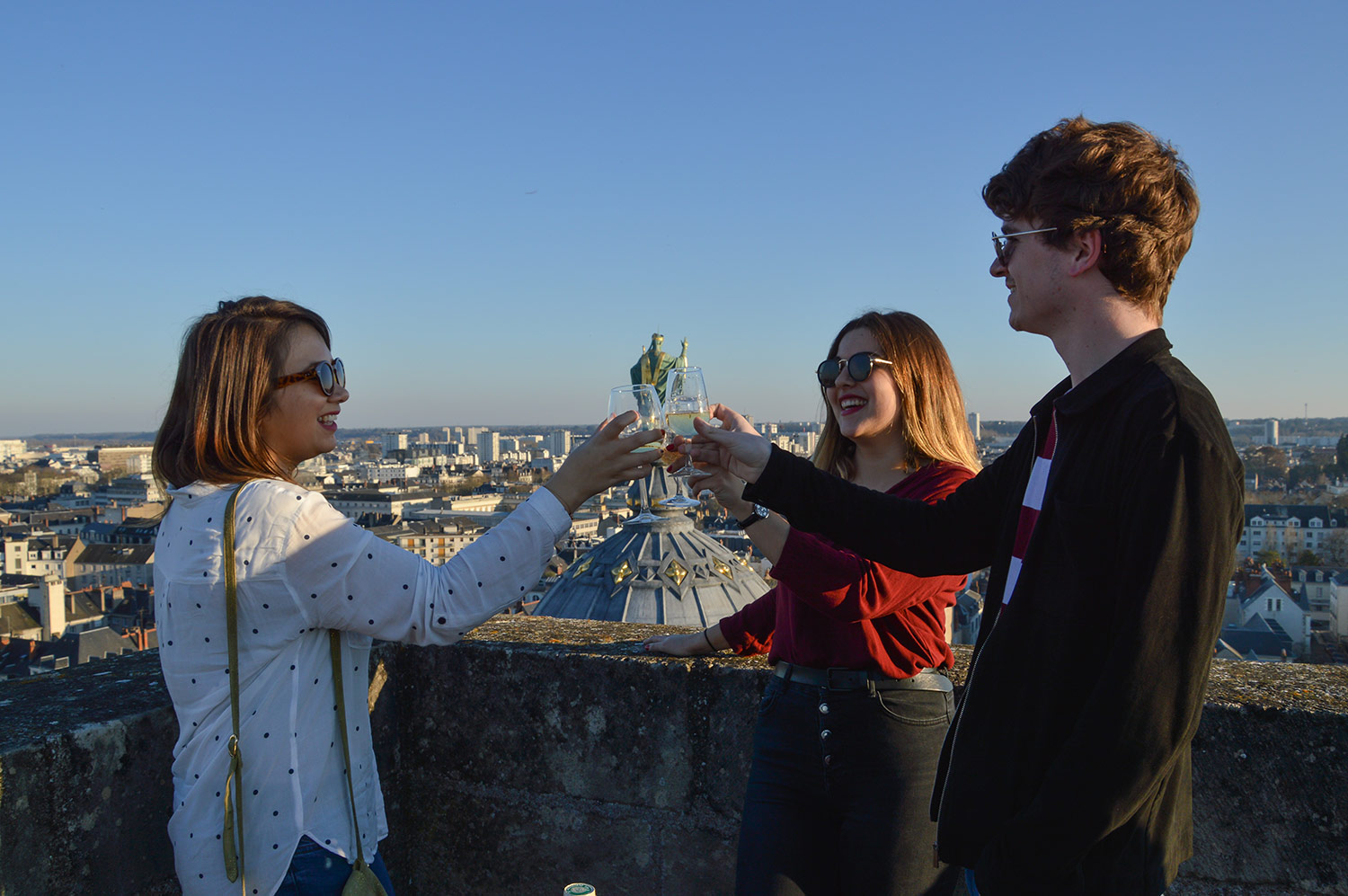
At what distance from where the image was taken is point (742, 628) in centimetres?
264

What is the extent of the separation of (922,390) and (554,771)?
4.72 ft

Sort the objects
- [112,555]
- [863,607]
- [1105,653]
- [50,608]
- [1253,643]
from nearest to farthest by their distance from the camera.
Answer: [1105,653], [863,607], [1253,643], [50,608], [112,555]

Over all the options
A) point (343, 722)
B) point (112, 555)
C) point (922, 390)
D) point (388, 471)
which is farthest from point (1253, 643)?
point (388, 471)

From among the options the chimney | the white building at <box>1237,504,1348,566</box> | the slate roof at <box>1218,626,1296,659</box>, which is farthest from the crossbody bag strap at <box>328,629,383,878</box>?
the white building at <box>1237,504,1348,566</box>

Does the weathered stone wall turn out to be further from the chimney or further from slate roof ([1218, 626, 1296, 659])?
the chimney

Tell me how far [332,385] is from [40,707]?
107 centimetres

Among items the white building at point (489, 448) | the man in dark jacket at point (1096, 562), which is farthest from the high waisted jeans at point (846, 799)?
the white building at point (489, 448)

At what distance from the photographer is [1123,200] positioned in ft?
5.07

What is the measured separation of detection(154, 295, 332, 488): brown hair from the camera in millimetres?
1814

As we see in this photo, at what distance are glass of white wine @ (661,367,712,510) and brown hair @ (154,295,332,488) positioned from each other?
0.82m

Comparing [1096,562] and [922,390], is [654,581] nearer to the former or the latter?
[922,390]

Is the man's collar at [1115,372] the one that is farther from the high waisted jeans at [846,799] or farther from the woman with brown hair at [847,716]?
the high waisted jeans at [846,799]

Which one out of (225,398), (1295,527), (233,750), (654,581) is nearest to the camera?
(233,750)

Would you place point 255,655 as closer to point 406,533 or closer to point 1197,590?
point 1197,590
